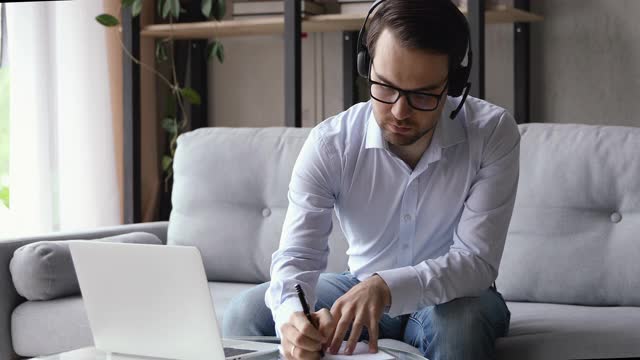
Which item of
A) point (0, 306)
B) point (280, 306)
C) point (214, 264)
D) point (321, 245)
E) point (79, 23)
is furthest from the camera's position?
point (79, 23)

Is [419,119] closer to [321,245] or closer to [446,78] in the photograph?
[446,78]

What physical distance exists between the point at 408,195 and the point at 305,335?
0.53m

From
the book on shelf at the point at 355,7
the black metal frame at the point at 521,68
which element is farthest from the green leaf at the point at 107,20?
the black metal frame at the point at 521,68

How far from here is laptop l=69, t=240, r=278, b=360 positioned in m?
1.42

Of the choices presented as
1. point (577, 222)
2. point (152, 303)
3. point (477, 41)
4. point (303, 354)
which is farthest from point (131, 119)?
point (303, 354)

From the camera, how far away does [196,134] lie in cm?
287

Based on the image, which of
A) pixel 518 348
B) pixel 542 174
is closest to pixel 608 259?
pixel 542 174

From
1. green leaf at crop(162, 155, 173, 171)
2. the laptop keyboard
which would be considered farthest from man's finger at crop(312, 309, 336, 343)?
green leaf at crop(162, 155, 173, 171)

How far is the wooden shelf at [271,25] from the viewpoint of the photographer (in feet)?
10.5

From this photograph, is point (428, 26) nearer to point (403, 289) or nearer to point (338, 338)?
point (403, 289)

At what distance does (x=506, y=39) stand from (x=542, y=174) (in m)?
1.31

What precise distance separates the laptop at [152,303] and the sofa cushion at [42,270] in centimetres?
96

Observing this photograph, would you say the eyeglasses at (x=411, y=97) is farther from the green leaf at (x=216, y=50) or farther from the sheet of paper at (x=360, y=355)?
the green leaf at (x=216, y=50)

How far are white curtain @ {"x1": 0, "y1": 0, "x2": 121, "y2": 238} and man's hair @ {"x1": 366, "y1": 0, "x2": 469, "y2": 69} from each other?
207 centimetres
